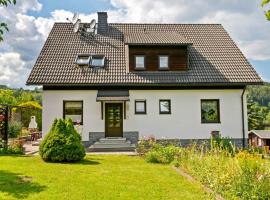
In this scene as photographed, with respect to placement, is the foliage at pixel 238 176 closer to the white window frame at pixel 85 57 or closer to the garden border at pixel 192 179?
the garden border at pixel 192 179

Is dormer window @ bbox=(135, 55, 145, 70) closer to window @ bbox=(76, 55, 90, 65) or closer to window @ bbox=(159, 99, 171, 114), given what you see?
window @ bbox=(159, 99, 171, 114)

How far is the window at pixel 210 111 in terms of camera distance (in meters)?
20.3

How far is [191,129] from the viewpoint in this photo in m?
20.0

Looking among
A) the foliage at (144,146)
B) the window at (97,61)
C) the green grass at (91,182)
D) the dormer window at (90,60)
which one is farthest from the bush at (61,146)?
the window at (97,61)

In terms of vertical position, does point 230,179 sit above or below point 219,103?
below

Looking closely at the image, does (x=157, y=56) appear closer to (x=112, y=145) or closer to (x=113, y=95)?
(x=113, y=95)

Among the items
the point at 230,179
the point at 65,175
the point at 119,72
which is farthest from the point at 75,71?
the point at 230,179

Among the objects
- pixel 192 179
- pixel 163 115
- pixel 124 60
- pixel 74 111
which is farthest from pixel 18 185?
pixel 124 60

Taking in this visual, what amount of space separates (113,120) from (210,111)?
19.3 feet

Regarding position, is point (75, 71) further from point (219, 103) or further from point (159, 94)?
point (219, 103)

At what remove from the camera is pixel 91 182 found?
30.1 feet

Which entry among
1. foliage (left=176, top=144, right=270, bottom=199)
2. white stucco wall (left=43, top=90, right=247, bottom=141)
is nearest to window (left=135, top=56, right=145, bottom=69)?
white stucco wall (left=43, top=90, right=247, bottom=141)

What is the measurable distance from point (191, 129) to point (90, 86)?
6.44 metres

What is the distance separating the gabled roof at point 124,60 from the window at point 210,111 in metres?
1.28
